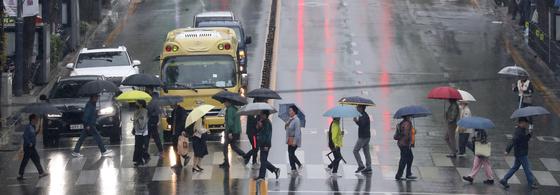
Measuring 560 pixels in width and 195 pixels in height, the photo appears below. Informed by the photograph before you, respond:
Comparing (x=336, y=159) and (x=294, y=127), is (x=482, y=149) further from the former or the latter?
(x=294, y=127)

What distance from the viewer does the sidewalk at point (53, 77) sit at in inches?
1315

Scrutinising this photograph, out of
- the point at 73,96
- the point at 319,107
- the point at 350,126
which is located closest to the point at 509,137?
the point at 350,126

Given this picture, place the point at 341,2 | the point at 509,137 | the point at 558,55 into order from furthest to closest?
1. the point at 341,2
2. the point at 558,55
3. the point at 509,137

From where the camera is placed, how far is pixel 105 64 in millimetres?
41031

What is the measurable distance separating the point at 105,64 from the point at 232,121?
14360mm

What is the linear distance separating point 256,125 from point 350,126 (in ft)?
24.1

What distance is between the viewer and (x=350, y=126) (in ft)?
109

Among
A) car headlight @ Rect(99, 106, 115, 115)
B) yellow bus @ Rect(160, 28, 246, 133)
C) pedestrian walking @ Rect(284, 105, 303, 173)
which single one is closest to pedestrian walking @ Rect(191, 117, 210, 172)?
pedestrian walking @ Rect(284, 105, 303, 173)

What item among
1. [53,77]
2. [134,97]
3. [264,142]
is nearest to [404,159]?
[264,142]

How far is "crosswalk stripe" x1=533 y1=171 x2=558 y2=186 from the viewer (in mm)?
26547

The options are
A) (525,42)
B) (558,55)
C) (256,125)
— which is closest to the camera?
(256,125)

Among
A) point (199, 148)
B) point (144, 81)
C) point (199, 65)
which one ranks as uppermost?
point (199, 65)

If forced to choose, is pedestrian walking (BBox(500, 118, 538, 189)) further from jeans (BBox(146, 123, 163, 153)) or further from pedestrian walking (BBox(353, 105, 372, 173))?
jeans (BBox(146, 123, 163, 153))

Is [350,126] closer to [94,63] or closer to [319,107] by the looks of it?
[319,107]
